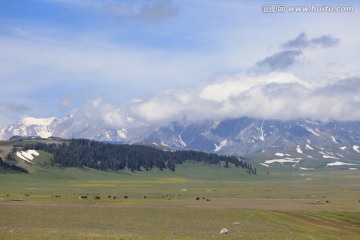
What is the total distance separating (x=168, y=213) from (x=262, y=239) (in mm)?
32482

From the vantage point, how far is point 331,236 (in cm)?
6538

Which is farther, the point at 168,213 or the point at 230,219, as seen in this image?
the point at 168,213

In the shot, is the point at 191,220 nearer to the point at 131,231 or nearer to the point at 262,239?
the point at 131,231

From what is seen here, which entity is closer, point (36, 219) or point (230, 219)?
point (36, 219)

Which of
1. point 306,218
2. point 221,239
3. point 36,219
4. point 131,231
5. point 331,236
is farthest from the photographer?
point 306,218

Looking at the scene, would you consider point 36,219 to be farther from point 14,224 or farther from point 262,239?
point 262,239

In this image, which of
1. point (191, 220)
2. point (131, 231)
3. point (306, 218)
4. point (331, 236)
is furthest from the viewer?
point (306, 218)

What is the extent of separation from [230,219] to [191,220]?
6.90m

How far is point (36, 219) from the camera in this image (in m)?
70.4

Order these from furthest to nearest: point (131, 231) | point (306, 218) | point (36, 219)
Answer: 1. point (306, 218)
2. point (36, 219)
3. point (131, 231)

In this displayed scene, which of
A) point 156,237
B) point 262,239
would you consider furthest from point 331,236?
point 156,237

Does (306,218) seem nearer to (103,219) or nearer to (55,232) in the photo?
(103,219)

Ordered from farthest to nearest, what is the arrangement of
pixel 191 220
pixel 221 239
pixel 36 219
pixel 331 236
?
pixel 191 220, pixel 36 219, pixel 331 236, pixel 221 239

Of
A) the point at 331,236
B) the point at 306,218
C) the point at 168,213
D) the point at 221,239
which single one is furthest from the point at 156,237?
the point at 306,218
